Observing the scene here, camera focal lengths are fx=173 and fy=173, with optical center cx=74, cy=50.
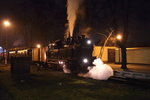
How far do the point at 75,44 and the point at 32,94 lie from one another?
8.90m

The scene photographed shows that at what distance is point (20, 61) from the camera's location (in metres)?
16.6

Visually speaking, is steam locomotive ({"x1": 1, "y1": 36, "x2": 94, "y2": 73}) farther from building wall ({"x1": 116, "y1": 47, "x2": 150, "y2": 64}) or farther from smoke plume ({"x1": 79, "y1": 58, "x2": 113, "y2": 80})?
building wall ({"x1": 116, "y1": 47, "x2": 150, "y2": 64})

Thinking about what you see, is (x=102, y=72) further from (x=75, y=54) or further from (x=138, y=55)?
(x=138, y=55)

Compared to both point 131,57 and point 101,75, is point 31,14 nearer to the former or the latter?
point 131,57

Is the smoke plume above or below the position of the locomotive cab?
below

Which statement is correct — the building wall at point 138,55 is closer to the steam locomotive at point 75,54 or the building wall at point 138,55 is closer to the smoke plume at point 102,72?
the steam locomotive at point 75,54

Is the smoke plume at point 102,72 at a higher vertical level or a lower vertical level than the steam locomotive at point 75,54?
lower

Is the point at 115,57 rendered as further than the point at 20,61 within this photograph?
Yes

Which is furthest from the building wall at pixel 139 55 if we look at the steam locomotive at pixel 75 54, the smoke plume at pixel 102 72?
the smoke plume at pixel 102 72

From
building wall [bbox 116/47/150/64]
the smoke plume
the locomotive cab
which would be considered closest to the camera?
the smoke plume

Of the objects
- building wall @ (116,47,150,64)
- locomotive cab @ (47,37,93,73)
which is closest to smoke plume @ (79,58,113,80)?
locomotive cab @ (47,37,93,73)

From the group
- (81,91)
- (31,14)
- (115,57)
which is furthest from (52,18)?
(81,91)

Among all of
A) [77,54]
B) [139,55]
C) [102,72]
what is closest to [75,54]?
[77,54]

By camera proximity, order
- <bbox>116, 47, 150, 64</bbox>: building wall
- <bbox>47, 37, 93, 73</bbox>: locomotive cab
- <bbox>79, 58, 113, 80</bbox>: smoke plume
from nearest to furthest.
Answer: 1. <bbox>79, 58, 113, 80</bbox>: smoke plume
2. <bbox>47, 37, 93, 73</bbox>: locomotive cab
3. <bbox>116, 47, 150, 64</bbox>: building wall
